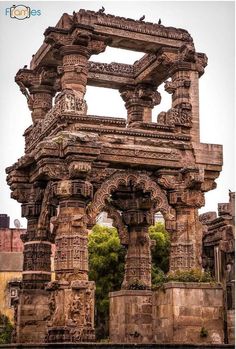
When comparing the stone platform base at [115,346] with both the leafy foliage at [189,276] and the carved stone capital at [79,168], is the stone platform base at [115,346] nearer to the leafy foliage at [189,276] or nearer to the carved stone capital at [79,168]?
the leafy foliage at [189,276]

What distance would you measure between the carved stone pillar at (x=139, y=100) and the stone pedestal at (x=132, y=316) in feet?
18.6

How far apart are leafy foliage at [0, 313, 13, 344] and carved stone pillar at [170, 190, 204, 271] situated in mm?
19066

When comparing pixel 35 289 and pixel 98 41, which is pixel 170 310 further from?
pixel 98 41

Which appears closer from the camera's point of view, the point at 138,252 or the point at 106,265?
the point at 138,252

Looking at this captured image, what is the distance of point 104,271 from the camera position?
37344mm

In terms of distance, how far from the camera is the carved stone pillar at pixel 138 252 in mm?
21500

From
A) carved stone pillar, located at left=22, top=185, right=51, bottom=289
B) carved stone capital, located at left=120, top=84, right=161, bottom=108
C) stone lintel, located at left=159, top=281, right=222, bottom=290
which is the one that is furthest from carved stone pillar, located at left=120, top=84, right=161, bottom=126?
stone lintel, located at left=159, top=281, right=222, bottom=290

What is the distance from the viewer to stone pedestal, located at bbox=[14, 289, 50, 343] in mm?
20688

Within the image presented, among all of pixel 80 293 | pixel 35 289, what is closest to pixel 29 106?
pixel 35 289

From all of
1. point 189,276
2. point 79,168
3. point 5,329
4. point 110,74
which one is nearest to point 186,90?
point 110,74

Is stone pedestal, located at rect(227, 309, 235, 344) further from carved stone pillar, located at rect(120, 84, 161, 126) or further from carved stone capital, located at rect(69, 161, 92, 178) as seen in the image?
carved stone pillar, located at rect(120, 84, 161, 126)

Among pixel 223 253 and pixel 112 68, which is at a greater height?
pixel 112 68

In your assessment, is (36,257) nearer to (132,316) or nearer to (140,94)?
(132,316)

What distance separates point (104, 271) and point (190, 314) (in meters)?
19.7
